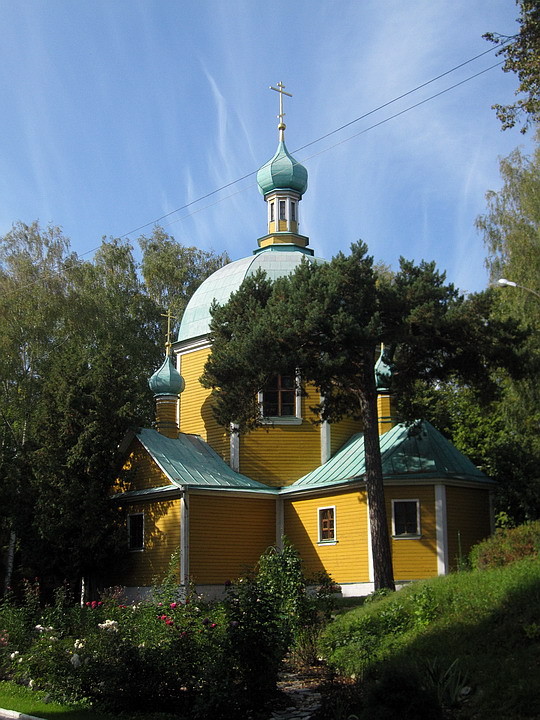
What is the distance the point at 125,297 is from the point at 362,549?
1967 cm

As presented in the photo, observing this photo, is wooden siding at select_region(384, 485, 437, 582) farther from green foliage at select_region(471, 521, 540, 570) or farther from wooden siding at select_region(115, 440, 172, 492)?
green foliage at select_region(471, 521, 540, 570)

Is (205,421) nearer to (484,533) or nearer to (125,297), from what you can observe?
(484,533)

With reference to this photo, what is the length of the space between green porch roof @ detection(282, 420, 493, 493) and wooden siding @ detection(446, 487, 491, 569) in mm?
436

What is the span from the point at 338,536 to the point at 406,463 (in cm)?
250

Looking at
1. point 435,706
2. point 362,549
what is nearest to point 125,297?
point 362,549

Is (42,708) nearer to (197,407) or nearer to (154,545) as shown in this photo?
(154,545)

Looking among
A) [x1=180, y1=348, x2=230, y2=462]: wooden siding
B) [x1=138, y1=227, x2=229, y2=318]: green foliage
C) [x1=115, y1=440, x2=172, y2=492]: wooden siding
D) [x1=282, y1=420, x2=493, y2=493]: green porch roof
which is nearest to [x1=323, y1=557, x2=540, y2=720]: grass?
[x1=282, y1=420, x2=493, y2=493]: green porch roof

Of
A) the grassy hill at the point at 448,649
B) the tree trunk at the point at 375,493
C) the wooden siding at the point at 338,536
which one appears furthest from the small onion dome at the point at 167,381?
the grassy hill at the point at 448,649

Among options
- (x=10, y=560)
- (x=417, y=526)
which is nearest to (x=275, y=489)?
(x=417, y=526)

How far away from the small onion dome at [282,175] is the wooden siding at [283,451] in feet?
24.6

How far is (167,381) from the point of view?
2314 cm

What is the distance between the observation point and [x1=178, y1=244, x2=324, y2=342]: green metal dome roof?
78.0 feet

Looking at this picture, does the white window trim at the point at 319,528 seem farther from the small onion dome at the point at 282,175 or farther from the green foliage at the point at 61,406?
the small onion dome at the point at 282,175

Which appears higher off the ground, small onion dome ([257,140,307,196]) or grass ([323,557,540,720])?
small onion dome ([257,140,307,196])
